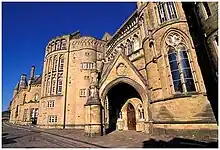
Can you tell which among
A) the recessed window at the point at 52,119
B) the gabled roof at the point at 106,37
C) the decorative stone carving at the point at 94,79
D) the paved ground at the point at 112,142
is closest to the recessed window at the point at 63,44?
the gabled roof at the point at 106,37

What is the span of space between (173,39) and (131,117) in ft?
33.5

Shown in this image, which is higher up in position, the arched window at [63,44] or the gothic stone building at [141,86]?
the arched window at [63,44]

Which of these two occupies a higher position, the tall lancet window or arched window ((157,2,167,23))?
arched window ((157,2,167,23))

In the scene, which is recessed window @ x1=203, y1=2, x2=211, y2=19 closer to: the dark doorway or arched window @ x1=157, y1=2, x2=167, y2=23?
arched window @ x1=157, y1=2, x2=167, y2=23

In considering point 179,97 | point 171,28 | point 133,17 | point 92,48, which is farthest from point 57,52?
point 179,97

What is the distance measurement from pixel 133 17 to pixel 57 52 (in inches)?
629

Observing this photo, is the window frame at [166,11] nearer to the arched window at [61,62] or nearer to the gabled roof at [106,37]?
the arched window at [61,62]

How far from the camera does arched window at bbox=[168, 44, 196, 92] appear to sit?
12.5 meters

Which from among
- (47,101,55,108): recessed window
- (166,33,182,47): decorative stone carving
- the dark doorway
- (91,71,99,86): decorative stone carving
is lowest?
the dark doorway

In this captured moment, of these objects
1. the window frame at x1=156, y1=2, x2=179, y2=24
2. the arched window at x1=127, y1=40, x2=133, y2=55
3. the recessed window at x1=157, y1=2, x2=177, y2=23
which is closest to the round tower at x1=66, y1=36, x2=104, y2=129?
the arched window at x1=127, y1=40, x2=133, y2=55

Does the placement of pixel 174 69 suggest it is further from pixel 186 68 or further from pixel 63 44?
pixel 63 44

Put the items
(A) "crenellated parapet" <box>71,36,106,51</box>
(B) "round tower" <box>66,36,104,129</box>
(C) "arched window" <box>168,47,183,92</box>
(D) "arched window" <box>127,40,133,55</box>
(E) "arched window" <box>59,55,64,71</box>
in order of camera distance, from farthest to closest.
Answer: (A) "crenellated parapet" <box>71,36,106,51</box>, (E) "arched window" <box>59,55,64,71</box>, (B) "round tower" <box>66,36,104,129</box>, (D) "arched window" <box>127,40,133,55</box>, (C) "arched window" <box>168,47,183,92</box>

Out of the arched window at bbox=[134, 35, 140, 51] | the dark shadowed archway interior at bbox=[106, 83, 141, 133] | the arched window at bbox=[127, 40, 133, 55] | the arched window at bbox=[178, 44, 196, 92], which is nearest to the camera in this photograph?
the arched window at bbox=[178, 44, 196, 92]

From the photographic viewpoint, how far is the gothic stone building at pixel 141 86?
40.1ft
